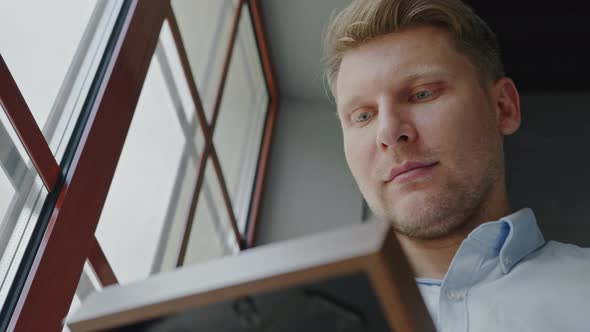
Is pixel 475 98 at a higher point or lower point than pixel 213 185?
higher

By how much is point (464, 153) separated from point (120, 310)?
78 cm

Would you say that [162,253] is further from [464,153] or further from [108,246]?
[464,153]

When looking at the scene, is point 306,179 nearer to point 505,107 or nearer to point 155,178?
point 155,178

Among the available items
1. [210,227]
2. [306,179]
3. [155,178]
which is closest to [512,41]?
[306,179]

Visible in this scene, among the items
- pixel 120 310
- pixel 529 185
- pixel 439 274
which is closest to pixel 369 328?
pixel 120 310

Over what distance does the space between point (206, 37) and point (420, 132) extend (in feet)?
5.21

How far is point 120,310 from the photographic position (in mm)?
323

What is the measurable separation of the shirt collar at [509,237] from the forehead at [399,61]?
259 millimetres

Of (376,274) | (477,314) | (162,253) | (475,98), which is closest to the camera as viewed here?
(376,274)

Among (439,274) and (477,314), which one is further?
(439,274)

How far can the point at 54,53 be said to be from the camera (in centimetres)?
127

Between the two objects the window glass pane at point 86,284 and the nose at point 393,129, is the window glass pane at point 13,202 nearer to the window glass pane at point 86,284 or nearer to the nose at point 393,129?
the window glass pane at point 86,284

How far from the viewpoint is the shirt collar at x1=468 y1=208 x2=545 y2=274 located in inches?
34.9

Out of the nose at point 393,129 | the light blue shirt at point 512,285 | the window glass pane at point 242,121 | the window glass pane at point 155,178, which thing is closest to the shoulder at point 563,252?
the light blue shirt at point 512,285
